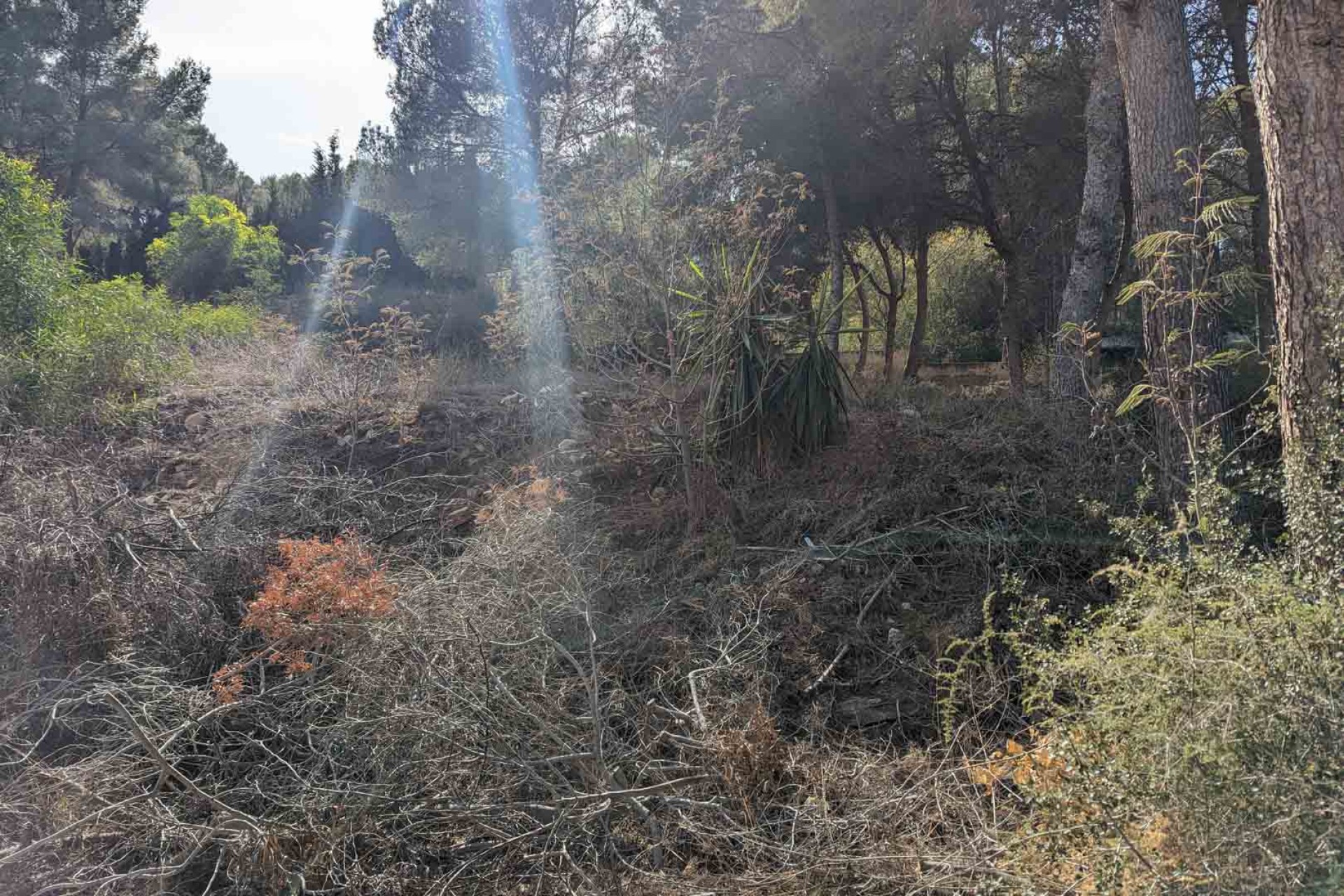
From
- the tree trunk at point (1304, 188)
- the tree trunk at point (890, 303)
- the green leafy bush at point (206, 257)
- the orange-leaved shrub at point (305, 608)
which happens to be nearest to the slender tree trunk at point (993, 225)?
the tree trunk at point (890, 303)

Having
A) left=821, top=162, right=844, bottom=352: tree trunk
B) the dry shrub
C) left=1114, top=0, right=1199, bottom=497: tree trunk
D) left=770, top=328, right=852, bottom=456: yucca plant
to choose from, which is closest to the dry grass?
the dry shrub

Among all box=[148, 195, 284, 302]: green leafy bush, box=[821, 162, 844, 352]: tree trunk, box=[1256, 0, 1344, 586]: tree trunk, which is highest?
box=[148, 195, 284, 302]: green leafy bush

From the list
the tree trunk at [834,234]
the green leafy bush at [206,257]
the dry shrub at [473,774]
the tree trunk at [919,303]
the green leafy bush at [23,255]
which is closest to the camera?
the dry shrub at [473,774]

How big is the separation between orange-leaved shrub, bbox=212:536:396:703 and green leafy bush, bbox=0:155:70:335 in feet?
18.4

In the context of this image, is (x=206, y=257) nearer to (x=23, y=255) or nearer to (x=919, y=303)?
(x=23, y=255)

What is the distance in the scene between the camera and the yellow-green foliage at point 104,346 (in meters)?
7.30

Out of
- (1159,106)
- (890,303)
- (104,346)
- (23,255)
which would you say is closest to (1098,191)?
(1159,106)

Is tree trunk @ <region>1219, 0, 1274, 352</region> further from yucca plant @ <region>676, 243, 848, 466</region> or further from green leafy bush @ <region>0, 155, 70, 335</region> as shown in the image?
green leafy bush @ <region>0, 155, 70, 335</region>

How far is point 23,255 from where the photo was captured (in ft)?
26.3

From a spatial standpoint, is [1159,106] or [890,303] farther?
[890,303]

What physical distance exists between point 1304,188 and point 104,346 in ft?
30.4

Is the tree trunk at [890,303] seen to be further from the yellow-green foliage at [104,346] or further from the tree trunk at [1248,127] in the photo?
the yellow-green foliage at [104,346]

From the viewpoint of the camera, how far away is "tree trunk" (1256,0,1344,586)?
2992mm

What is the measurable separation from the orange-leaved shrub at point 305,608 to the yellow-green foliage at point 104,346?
462 cm
